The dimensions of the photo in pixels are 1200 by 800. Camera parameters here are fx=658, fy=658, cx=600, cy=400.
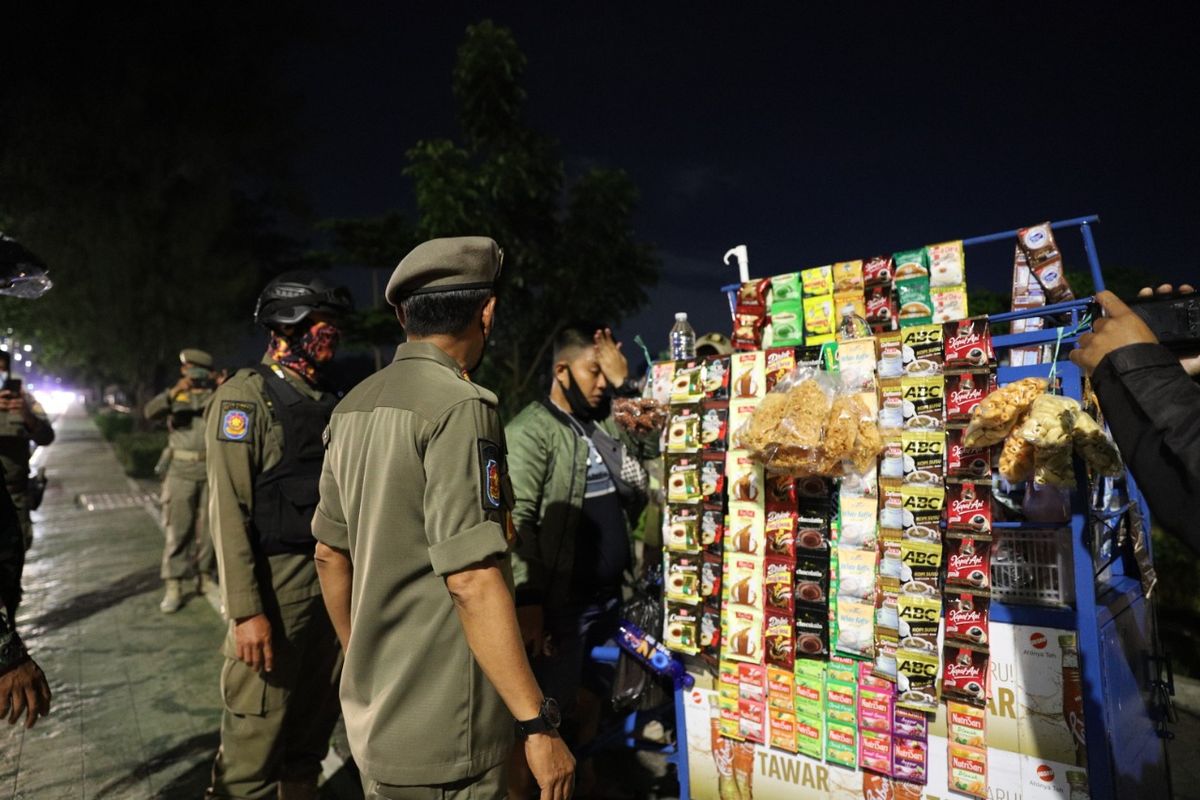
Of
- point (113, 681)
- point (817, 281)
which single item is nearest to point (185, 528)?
point (113, 681)

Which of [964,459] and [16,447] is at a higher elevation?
[16,447]

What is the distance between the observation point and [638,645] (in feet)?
10.1

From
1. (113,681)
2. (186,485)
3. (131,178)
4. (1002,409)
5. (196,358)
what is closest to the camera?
(1002,409)

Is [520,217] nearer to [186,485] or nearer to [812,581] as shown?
[186,485]

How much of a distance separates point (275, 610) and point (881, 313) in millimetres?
2894

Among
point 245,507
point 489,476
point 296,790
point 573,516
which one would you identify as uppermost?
point 489,476

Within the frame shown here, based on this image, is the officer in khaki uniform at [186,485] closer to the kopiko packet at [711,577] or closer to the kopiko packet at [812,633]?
the kopiko packet at [711,577]

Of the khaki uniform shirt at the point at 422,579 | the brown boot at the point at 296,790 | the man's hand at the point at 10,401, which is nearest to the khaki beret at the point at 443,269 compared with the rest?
the khaki uniform shirt at the point at 422,579

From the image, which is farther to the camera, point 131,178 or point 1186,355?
point 131,178

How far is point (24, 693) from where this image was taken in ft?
6.33

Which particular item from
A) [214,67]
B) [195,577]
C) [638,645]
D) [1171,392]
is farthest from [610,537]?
[214,67]

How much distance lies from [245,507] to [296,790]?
1.35m

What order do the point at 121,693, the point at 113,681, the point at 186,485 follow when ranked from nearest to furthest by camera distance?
the point at 121,693, the point at 113,681, the point at 186,485

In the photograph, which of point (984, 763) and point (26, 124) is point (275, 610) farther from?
point (26, 124)
